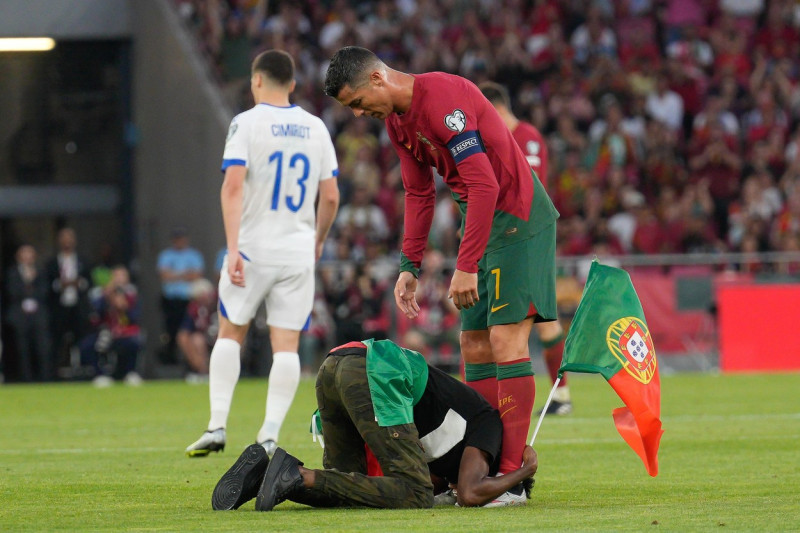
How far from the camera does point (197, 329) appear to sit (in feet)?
62.9

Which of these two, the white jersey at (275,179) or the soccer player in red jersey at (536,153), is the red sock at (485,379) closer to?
the white jersey at (275,179)

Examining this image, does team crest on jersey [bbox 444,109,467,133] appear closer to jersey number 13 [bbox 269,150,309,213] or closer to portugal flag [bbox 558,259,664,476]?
portugal flag [bbox 558,259,664,476]

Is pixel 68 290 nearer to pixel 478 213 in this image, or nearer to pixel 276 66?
pixel 276 66

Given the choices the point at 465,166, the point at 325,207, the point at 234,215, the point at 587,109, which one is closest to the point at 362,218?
the point at 587,109

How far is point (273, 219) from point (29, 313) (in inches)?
464

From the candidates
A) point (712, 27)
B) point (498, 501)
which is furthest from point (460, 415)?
point (712, 27)

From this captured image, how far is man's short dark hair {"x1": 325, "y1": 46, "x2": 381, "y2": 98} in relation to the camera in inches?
236

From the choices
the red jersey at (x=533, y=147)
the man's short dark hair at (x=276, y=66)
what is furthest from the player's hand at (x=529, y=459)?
the red jersey at (x=533, y=147)

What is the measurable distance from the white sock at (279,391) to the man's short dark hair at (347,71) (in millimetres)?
2759

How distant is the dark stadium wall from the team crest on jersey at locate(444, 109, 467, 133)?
45.6ft

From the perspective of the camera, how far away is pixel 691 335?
1856 cm

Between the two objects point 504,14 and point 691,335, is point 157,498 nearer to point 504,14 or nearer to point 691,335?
point 691,335

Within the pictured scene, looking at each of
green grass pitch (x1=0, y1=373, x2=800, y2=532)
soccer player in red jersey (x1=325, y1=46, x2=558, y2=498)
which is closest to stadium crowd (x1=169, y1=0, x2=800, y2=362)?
green grass pitch (x1=0, y1=373, x2=800, y2=532)

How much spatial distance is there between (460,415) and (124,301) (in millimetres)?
13699
